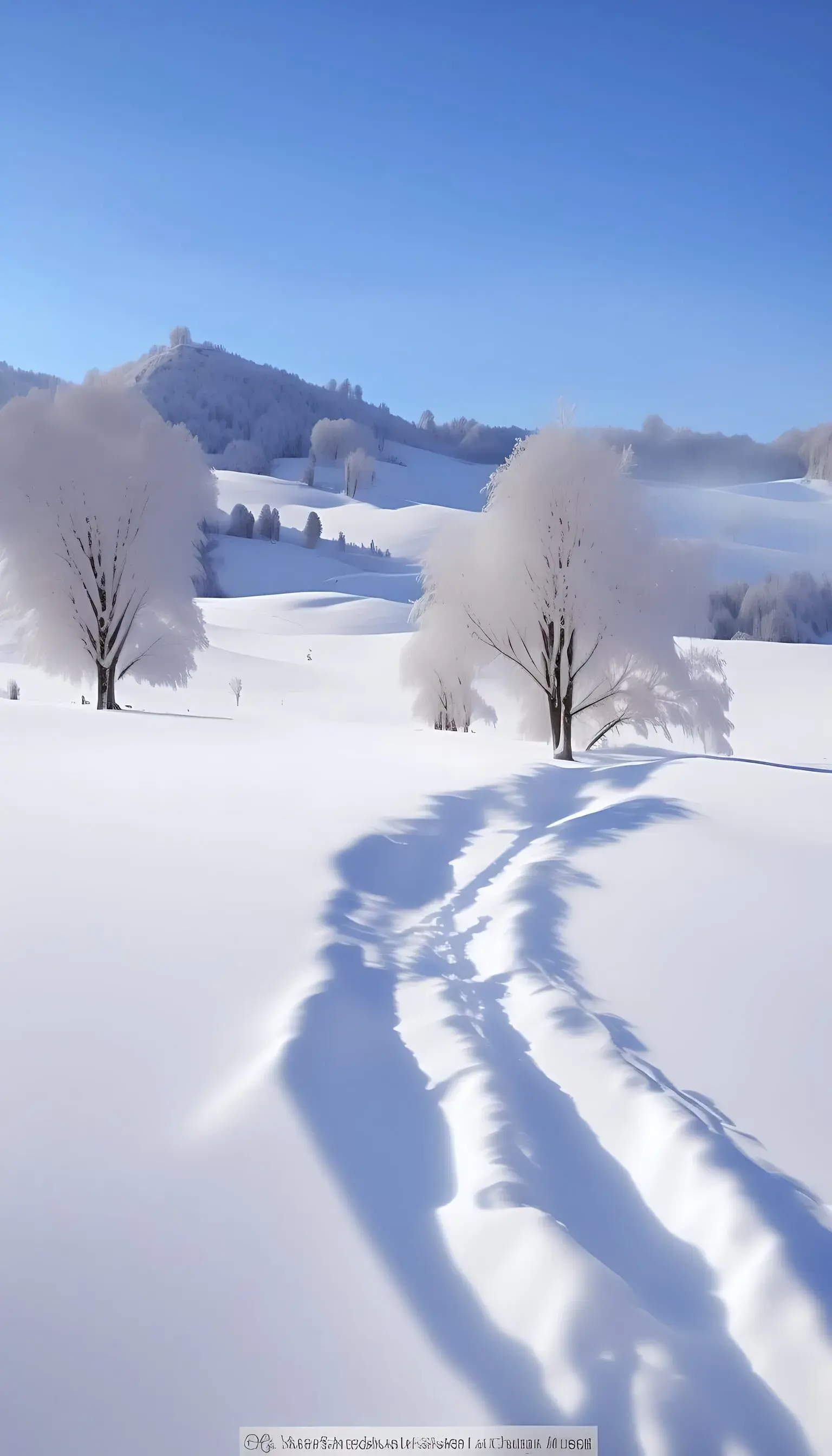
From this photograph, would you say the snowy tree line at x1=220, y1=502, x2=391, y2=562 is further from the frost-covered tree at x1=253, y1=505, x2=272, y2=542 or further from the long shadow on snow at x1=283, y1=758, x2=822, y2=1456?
the long shadow on snow at x1=283, y1=758, x2=822, y2=1456

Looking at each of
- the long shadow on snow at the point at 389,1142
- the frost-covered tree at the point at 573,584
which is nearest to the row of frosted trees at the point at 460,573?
the frost-covered tree at the point at 573,584

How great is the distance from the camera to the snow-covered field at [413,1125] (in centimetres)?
183

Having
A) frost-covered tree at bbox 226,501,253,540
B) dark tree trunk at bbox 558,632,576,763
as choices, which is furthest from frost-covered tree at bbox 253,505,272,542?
dark tree trunk at bbox 558,632,576,763

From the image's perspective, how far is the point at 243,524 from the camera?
324 feet

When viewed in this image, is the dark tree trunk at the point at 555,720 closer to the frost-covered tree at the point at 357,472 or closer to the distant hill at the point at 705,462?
the frost-covered tree at the point at 357,472

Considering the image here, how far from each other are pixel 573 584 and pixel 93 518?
10.4 metres

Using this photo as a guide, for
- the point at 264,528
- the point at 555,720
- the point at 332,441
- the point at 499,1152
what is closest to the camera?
the point at 499,1152

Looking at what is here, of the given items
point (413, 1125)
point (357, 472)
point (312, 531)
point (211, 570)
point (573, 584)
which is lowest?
point (413, 1125)

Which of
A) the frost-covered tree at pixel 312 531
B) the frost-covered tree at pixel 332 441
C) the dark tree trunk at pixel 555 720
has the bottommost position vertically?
the dark tree trunk at pixel 555 720

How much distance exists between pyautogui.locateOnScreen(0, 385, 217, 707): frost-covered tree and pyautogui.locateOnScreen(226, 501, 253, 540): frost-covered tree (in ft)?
275

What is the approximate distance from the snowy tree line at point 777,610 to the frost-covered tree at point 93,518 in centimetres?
6058

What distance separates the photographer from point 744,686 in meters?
31.7

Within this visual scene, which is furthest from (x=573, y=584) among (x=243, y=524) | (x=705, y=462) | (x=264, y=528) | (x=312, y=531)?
(x=705, y=462)

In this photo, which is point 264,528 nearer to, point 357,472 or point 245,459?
point 357,472
